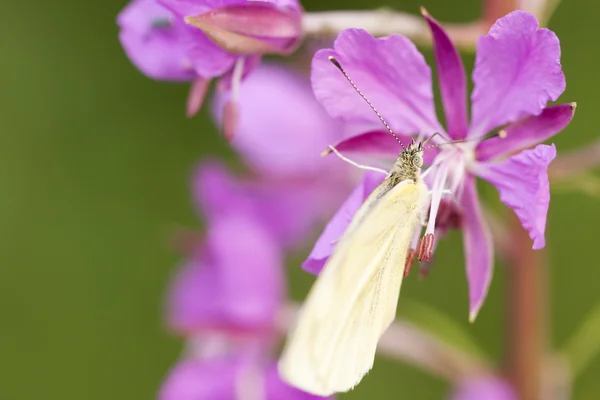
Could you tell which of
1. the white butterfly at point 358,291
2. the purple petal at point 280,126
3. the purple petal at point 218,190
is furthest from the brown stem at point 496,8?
the purple petal at point 218,190

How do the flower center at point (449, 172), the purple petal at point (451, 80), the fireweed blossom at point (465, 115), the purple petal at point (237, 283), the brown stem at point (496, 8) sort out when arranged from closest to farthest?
the fireweed blossom at point (465, 115) < the purple petal at point (451, 80) < the flower center at point (449, 172) < the brown stem at point (496, 8) < the purple petal at point (237, 283)

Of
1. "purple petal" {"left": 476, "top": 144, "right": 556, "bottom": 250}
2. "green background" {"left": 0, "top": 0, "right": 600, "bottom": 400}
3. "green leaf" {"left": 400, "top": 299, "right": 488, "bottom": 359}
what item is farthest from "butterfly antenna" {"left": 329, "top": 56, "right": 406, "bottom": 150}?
"green background" {"left": 0, "top": 0, "right": 600, "bottom": 400}

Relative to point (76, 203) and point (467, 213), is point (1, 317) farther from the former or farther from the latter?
point (467, 213)

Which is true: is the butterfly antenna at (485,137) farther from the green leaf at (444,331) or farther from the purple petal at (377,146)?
the green leaf at (444,331)

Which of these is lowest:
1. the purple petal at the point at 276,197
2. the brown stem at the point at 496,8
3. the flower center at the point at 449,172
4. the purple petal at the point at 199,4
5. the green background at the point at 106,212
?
the green background at the point at 106,212

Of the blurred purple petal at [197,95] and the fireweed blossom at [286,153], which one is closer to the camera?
the blurred purple petal at [197,95]

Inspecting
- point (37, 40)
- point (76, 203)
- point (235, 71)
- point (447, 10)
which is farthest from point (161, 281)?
point (235, 71)
